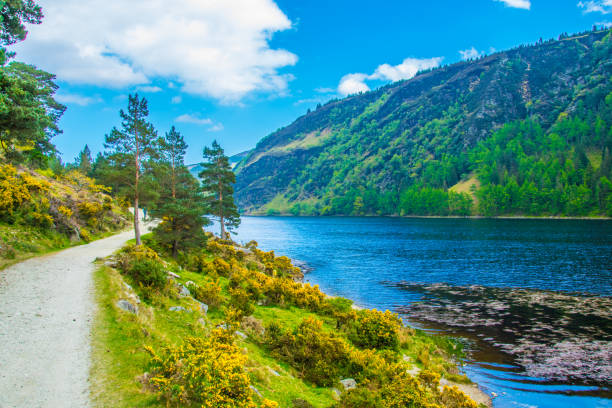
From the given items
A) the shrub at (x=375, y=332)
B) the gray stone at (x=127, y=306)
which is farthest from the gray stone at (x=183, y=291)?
the shrub at (x=375, y=332)

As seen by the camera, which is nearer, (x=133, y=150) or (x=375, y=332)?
(x=375, y=332)

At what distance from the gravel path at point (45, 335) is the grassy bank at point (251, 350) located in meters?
0.50

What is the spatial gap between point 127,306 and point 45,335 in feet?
9.79

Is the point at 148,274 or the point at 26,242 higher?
the point at 26,242

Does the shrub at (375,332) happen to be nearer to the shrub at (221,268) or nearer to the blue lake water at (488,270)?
the blue lake water at (488,270)

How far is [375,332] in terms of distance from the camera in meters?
18.1

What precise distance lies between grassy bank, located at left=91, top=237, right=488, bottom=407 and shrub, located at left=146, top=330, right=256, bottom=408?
29mm

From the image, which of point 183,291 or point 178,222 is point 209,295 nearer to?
point 183,291

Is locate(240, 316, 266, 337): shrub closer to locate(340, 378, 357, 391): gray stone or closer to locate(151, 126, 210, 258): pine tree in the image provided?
locate(340, 378, 357, 391): gray stone

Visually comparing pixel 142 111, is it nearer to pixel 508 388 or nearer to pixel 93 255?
pixel 93 255

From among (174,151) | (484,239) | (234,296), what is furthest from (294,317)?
(484,239)

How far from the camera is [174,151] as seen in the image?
43188mm

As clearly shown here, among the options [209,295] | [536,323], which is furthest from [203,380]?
[536,323]

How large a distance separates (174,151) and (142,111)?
14.3m
